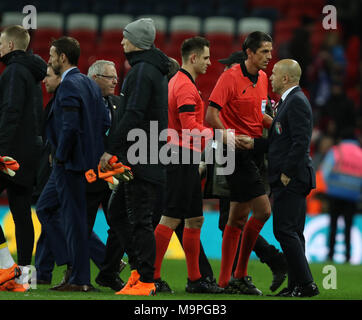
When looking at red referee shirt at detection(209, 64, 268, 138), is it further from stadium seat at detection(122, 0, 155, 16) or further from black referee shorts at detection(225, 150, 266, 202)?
stadium seat at detection(122, 0, 155, 16)

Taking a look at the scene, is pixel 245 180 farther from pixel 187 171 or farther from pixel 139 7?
pixel 139 7

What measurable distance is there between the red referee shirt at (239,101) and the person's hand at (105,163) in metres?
1.29

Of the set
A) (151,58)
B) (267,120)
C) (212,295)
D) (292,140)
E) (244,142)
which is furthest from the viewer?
(267,120)

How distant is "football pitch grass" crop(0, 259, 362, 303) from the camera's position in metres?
6.06

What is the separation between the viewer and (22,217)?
719 cm

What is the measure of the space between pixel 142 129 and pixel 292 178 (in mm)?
1274

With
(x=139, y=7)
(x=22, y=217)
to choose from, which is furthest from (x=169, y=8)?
(x=22, y=217)

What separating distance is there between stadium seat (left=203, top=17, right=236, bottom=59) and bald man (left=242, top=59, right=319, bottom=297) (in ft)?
31.8

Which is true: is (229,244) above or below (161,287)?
above

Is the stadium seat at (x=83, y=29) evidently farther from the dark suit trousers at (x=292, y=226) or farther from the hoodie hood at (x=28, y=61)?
the dark suit trousers at (x=292, y=226)

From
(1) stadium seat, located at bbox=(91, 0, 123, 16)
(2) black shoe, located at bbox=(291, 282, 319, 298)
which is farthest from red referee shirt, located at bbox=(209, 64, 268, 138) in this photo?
(1) stadium seat, located at bbox=(91, 0, 123, 16)

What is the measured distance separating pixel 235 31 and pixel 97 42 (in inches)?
113

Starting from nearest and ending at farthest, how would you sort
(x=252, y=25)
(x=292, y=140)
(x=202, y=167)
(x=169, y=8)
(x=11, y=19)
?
1. (x=292, y=140)
2. (x=202, y=167)
3. (x=252, y=25)
4. (x=11, y=19)
5. (x=169, y=8)

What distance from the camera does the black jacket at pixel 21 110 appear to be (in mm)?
6855
